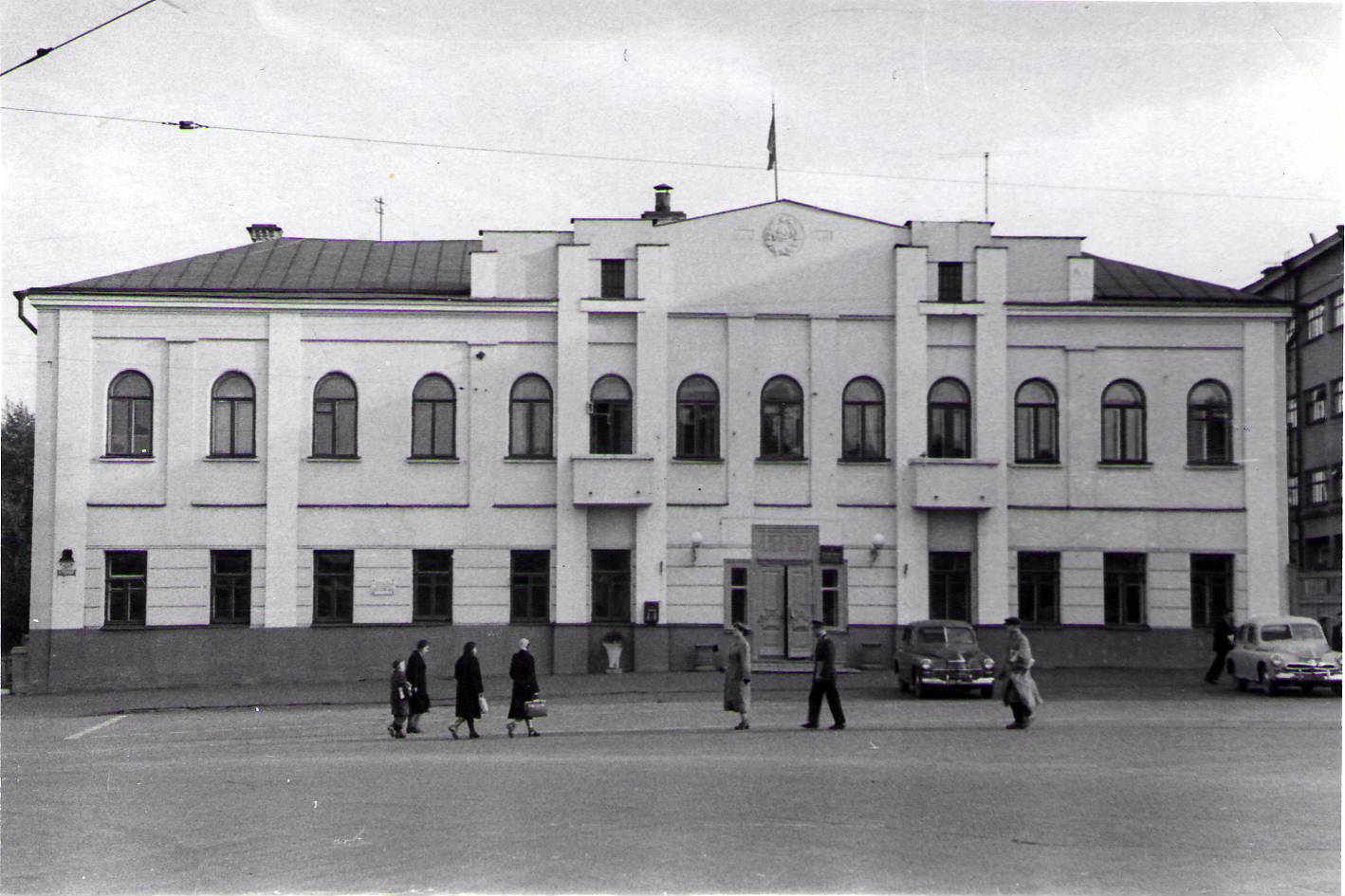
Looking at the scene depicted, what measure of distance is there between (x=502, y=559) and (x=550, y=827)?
75.5 ft

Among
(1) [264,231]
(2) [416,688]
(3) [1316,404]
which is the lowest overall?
(2) [416,688]

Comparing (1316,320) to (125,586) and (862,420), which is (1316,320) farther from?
(125,586)

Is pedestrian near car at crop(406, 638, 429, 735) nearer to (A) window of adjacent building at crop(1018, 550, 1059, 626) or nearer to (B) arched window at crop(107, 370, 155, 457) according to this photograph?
(B) arched window at crop(107, 370, 155, 457)

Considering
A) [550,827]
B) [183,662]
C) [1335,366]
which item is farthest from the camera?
[1335,366]

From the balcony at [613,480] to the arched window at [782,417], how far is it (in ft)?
9.56

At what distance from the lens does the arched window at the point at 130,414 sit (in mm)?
35719

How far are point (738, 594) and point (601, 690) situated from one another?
213 inches

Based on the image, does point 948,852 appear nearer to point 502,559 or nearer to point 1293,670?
point 1293,670

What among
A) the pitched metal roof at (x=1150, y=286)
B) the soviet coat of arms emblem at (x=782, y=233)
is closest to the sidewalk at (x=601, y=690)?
the pitched metal roof at (x=1150, y=286)

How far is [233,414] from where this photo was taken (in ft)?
118

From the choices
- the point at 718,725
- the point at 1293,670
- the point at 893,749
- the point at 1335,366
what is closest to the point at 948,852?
the point at 893,749

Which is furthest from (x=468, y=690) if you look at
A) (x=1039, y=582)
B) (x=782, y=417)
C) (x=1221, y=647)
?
(x=1039, y=582)

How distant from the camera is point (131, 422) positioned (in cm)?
3581

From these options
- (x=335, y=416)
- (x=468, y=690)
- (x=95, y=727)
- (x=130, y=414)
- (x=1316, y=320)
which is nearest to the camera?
(x=468, y=690)
